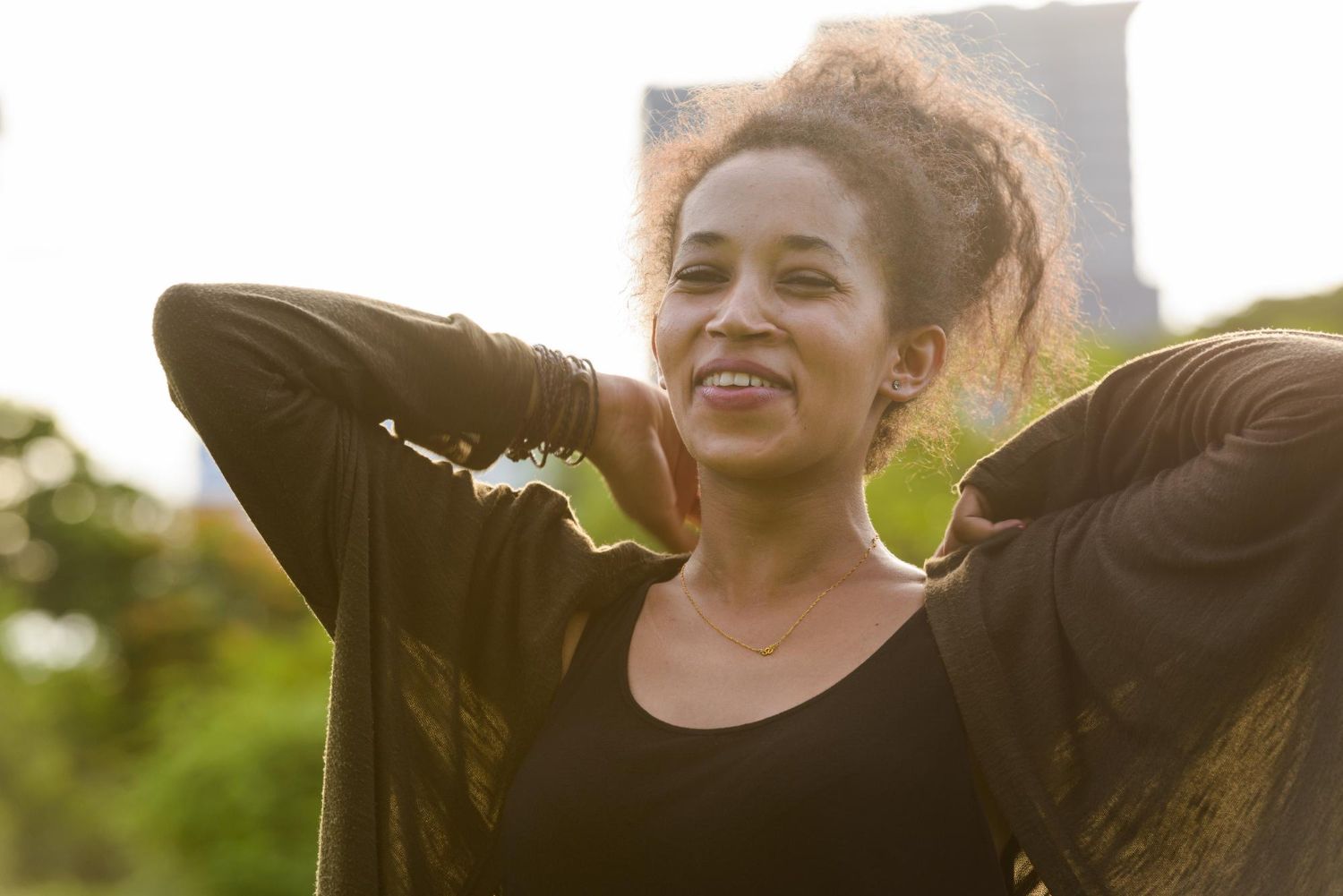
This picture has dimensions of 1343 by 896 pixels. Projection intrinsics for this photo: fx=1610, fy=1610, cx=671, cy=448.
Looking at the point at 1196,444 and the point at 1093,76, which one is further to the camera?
the point at 1093,76

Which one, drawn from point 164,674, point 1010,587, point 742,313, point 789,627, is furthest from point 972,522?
point 164,674

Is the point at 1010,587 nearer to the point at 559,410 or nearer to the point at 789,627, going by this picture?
the point at 789,627

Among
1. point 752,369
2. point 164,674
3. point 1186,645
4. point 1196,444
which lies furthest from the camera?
point 164,674

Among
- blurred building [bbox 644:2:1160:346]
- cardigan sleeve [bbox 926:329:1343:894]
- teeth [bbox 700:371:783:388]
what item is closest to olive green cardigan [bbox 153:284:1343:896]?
cardigan sleeve [bbox 926:329:1343:894]

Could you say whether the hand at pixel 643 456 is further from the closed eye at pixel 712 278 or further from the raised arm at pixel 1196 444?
the raised arm at pixel 1196 444

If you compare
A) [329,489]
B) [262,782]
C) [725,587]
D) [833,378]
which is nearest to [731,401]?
[833,378]

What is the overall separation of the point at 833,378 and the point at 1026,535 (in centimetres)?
36

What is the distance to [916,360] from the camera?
2523mm

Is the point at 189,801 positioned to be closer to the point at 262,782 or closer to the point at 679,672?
the point at 262,782

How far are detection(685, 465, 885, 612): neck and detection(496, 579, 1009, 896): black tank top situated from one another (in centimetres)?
25

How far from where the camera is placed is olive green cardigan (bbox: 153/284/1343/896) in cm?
194

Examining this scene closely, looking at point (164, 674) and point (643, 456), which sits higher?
point (643, 456)

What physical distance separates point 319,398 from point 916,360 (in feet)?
3.03

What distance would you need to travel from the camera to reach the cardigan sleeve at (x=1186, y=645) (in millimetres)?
1914
